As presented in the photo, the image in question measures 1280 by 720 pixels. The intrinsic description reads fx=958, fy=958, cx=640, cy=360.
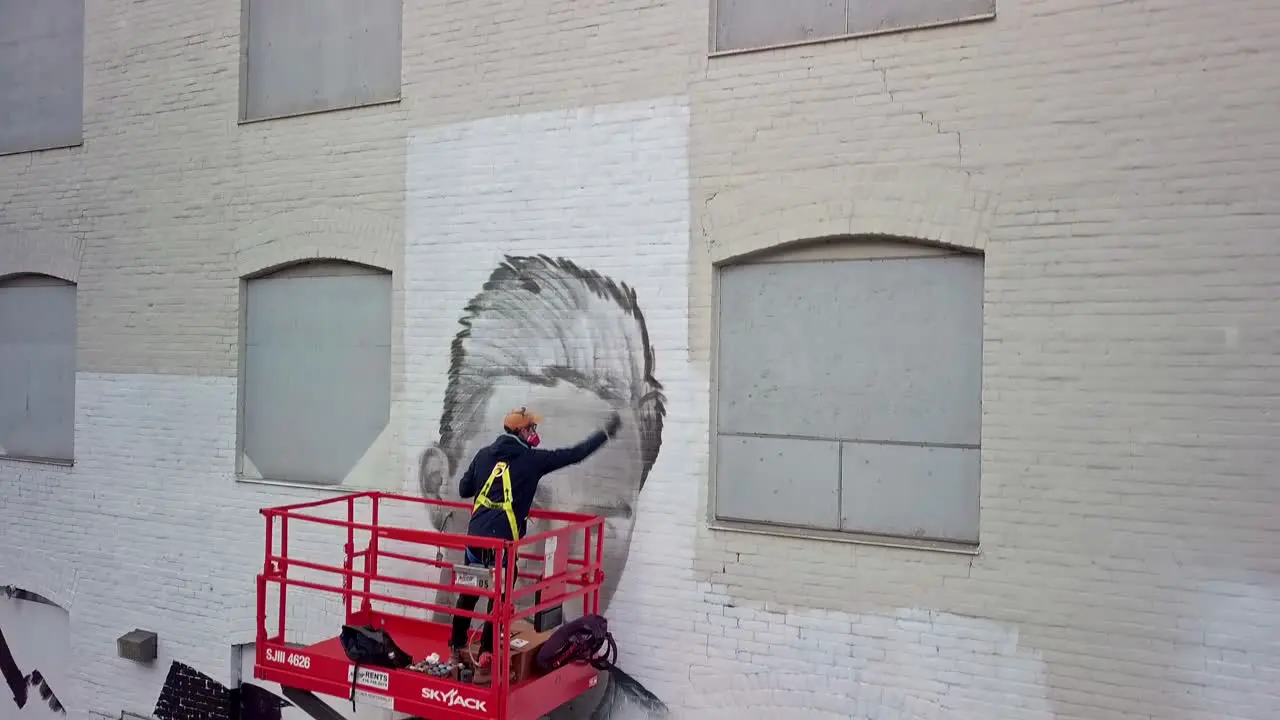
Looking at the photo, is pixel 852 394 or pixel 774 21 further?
pixel 774 21

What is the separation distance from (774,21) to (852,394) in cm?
259

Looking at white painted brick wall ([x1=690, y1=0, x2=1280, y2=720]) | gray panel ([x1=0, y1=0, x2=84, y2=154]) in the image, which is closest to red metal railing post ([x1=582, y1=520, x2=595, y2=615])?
white painted brick wall ([x1=690, y1=0, x2=1280, y2=720])

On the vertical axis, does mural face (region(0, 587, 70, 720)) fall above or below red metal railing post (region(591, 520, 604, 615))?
below

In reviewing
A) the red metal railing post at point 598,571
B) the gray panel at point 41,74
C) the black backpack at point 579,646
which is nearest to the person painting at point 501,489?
the black backpack at point 579,646

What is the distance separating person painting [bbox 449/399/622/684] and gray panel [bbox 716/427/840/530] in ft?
3.55

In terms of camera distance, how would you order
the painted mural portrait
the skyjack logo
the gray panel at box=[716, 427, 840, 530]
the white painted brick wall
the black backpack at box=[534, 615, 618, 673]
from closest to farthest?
the white painted brick wall, the skyjack logo, the black backpack at box=[534, 615, 618, 673], the gray panel at box=[716, 427, 840, 530], the painted mural portrait

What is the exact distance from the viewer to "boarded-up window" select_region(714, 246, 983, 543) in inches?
235

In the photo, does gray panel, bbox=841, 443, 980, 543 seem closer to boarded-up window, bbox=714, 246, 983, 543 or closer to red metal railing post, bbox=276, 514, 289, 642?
boarded-up window, bbox=714, 246, 983, 543

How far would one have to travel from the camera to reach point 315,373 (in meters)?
8.16

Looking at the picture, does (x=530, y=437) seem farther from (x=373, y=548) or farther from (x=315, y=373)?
(x=315, y=373)

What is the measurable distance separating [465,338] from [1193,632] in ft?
17.0

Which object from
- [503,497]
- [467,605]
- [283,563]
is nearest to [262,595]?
[283,563]

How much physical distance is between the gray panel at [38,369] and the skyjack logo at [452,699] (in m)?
5.69

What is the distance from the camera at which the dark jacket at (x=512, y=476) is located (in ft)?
20.2
